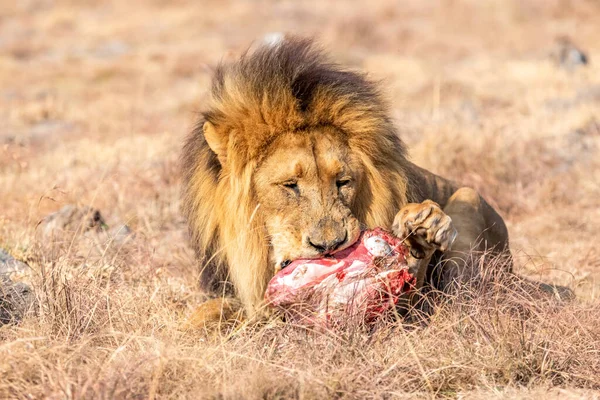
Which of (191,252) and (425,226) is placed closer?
(425,226)

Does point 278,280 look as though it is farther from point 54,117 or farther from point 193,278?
point 54,117

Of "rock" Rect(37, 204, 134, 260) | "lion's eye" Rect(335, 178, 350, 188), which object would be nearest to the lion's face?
"lion's eye" Rect(335, 178, 350, 188)

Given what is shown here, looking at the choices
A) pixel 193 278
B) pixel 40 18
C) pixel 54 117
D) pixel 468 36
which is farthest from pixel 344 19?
pixel 193 278

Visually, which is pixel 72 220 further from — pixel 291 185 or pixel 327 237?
pixel 327 237

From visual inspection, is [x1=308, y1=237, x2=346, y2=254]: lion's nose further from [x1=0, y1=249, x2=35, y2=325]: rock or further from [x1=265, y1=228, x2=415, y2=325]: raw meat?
[x1=0, y1=249, x2=35, y2=325]: rock

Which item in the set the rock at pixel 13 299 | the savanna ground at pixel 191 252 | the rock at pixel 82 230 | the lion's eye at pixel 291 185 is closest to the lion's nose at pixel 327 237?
the lion's eye at pixel 291 185

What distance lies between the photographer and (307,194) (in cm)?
359

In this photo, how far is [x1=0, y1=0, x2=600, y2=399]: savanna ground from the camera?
10.2 ft

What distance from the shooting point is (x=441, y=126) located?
8.07 m

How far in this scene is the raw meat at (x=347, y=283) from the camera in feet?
11.6

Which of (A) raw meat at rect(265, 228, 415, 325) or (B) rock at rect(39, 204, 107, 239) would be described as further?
(B) rock at rect(39, 204, 107, 239)

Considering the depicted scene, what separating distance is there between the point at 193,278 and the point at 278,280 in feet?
3.87

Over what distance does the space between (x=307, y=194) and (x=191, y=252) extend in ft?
5.51

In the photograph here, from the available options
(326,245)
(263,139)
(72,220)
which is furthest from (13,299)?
(72,220)
